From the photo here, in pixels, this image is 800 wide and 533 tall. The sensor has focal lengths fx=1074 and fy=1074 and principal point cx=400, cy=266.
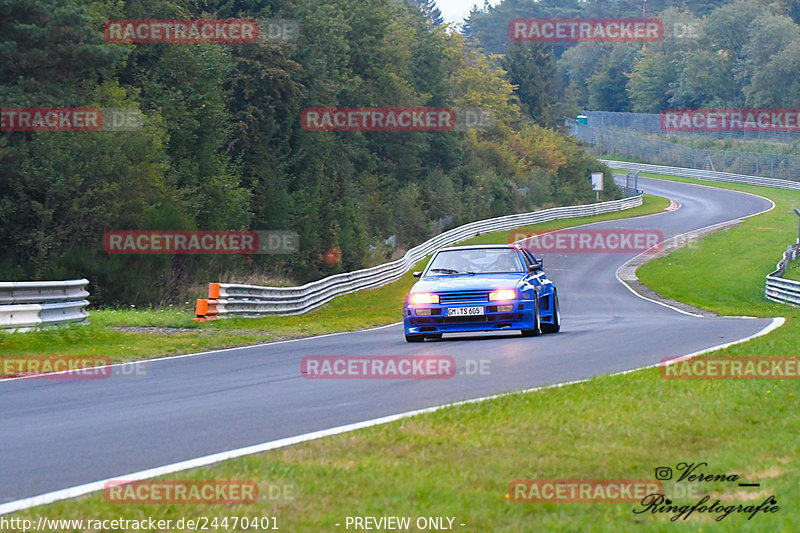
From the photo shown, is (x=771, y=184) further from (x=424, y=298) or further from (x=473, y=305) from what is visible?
(x=424, y=298)

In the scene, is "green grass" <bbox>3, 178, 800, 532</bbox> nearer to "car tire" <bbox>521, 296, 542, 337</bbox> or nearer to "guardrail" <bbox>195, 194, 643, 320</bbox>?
"car tire" <bbox>521, 296, 542, 337</bbox>

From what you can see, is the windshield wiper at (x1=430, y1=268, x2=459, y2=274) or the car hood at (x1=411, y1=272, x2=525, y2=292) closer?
the car hood at (x1=411, y1=272, x2=525, y2=292)

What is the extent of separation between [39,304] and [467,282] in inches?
270

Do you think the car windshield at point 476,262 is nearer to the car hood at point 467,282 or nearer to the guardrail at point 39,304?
the car hood at point 467,282

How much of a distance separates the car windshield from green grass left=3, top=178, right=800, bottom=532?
7.31m

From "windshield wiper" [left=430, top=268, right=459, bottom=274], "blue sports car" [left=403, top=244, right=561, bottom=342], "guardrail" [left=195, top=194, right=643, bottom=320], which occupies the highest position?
"windshield wiper" [left=430, top=268, right=459, bottom=274]

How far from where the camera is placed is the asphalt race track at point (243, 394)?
7.21 meters

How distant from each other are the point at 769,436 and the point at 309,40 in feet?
154

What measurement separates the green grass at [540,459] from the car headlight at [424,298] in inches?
246

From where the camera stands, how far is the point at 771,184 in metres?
94.1

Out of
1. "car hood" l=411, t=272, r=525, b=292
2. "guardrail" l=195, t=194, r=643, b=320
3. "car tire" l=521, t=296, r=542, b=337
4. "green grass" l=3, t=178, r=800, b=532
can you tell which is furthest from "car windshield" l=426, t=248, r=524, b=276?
"guardrail" l=195, t=194, r=643, b=320

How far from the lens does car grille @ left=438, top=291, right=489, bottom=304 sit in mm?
16358

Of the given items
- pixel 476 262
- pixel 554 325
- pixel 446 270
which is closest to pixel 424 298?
pixel 446 270

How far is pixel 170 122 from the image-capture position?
4203 cm
